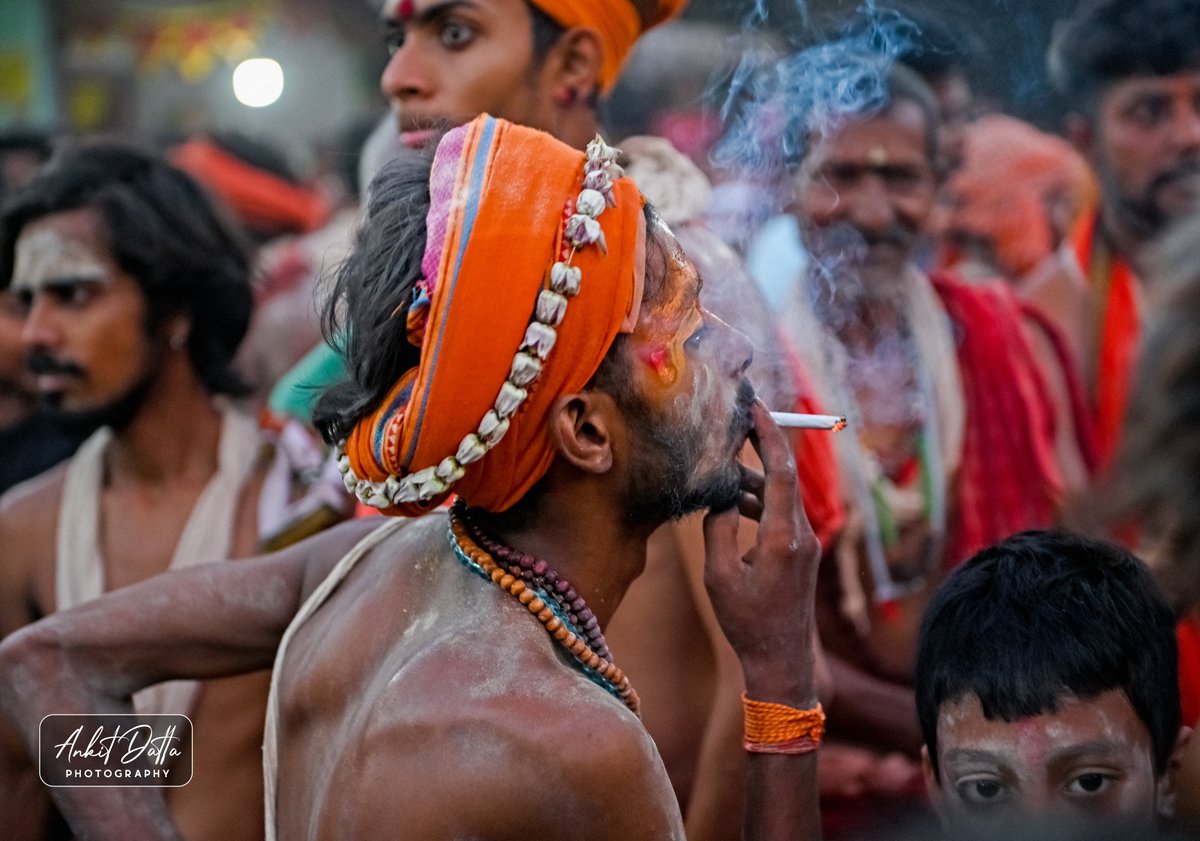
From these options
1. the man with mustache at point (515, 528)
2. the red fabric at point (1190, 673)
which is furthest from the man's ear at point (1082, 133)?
the man with mustache at point (515, 528)

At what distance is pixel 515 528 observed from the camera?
2404 millimetres

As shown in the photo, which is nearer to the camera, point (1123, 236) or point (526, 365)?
point (526, 365)

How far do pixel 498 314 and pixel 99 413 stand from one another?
2313 mm

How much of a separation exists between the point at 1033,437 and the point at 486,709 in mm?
2808

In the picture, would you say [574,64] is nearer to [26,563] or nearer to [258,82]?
[26,563]

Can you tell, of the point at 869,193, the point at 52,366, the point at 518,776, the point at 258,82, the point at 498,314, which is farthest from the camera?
the point at 258,82

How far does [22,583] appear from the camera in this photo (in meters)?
3.97

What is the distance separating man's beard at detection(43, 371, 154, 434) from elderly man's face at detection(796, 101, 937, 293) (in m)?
1.93

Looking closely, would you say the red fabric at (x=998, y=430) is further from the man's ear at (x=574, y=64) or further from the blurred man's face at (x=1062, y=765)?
the blurred man's face at (x=1062, y=765)

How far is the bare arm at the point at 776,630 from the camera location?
2.40m

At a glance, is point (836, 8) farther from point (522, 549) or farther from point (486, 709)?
point (486, 709)

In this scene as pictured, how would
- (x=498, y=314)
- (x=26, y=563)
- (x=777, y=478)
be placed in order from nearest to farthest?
(x=498, y=314) → (x=777, y=478) → (x=26, y=563)

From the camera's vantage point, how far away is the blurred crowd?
2609 mm
